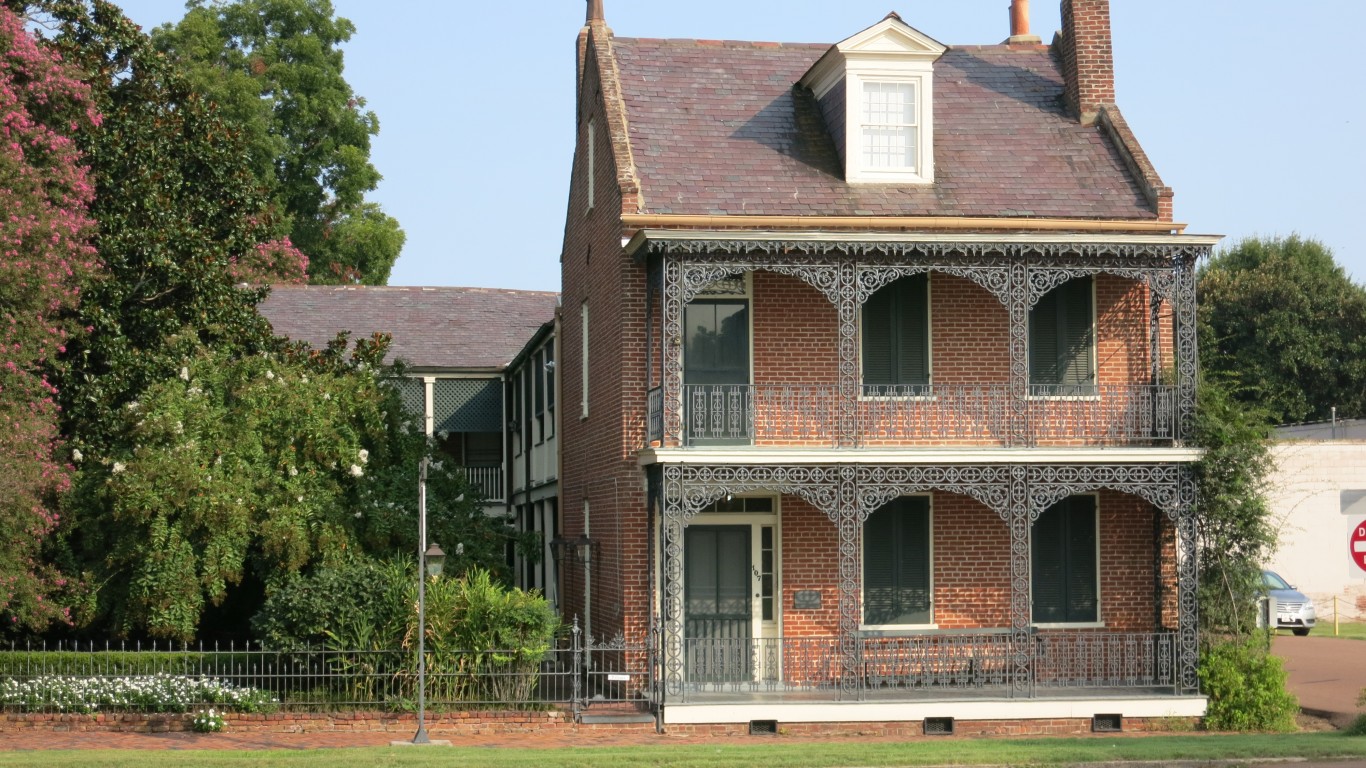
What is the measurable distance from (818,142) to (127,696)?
11.3m

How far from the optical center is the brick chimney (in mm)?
22281

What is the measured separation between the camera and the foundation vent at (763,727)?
18469mm

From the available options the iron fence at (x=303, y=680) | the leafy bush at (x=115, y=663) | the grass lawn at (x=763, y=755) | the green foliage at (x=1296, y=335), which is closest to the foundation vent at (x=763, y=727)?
the grass lawn at (x=763, y=755)

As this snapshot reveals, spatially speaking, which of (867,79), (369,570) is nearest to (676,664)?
(369,570)

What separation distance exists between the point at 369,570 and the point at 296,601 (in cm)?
98

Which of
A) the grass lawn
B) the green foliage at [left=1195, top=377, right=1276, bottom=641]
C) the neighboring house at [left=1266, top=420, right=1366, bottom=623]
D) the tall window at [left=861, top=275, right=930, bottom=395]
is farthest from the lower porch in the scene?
the neighboring house at [left=1266, top=420, right=1366, bottom=623]

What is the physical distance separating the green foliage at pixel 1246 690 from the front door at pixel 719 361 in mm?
6410

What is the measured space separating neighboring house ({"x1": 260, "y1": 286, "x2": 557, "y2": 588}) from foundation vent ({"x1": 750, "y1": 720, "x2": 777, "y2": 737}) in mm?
12320

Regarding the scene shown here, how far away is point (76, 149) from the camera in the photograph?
72.2ft

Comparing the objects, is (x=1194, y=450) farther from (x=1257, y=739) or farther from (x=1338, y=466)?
(x=1338, y=466)

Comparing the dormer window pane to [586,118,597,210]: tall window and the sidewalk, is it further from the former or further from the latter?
the sidewalk

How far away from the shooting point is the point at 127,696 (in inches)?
728

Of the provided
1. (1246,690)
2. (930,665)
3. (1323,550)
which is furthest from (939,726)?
(1323,550)

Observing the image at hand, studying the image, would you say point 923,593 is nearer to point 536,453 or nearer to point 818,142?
point 818,142
